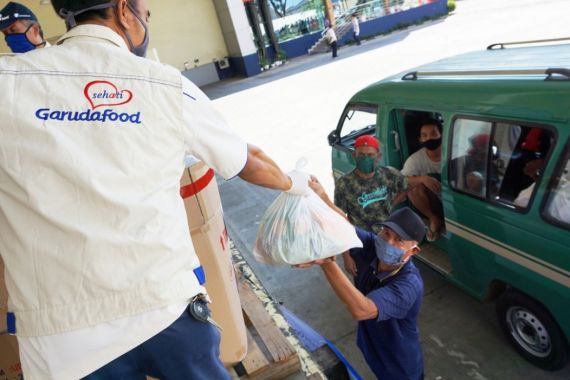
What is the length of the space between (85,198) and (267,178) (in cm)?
65

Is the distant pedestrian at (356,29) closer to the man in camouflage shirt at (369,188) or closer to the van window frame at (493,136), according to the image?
the man in camouflage shirt at (369,188)

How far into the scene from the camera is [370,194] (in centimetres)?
353

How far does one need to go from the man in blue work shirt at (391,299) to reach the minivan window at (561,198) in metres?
0.76

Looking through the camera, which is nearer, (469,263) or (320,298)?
(469,263)

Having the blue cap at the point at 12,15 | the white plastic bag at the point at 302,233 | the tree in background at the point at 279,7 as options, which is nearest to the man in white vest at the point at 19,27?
the blue cap at the point at 12,15

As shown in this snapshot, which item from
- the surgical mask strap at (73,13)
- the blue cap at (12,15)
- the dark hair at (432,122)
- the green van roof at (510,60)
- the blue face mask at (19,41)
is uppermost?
the blue cap at (12,15)

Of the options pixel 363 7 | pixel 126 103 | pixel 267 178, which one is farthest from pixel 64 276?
pixel 363 7

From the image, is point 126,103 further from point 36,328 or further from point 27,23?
point 27,23

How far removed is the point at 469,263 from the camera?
3162 mm

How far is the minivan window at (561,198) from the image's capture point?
232 cm

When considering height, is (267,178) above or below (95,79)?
below

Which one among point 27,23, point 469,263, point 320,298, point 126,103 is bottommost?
point 320,298

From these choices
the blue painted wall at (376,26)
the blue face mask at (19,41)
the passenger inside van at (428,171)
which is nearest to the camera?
the blue face mask at (19,41)

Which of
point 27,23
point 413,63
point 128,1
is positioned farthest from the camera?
point 413,63
